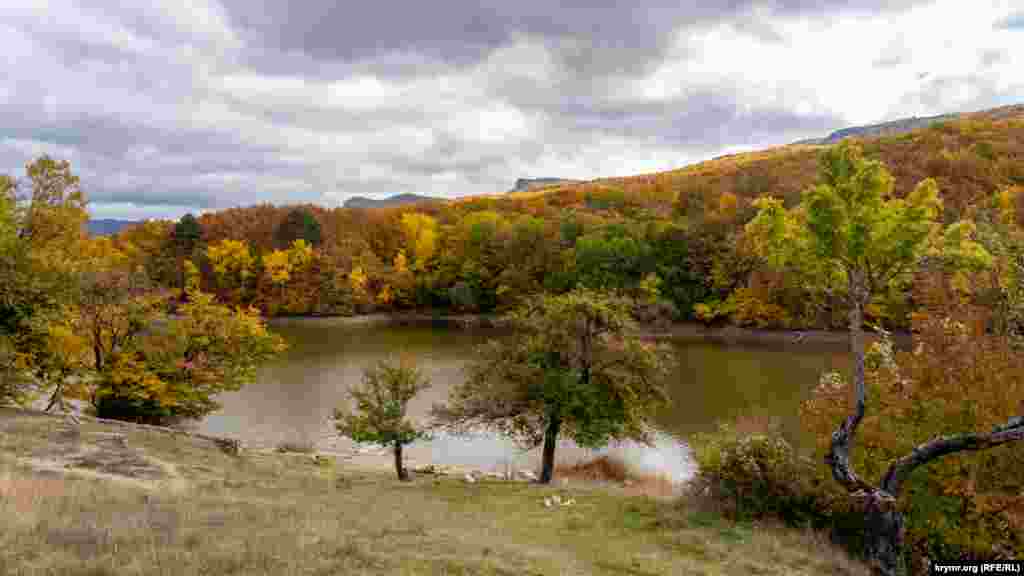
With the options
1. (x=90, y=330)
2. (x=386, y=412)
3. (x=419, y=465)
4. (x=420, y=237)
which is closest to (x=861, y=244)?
(x=386, y=412)

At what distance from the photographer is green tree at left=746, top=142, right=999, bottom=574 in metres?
10.6

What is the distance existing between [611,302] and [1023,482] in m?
11.4

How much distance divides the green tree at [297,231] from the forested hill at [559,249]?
168 mm

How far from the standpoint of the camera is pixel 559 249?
7700cm

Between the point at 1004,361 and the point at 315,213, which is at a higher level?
the point at 315,213

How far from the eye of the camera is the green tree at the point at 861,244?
1059 cm

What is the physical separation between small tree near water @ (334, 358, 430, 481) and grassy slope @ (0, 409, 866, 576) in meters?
1.46

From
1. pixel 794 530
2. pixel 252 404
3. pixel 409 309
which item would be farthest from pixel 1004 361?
pixel 409 309

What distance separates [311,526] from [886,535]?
9569 millimetres

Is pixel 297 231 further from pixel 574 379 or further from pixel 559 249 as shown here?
pixel 574 379

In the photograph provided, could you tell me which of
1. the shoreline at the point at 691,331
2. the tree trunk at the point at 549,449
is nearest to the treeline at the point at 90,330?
the tree trunk at the point at 549,449

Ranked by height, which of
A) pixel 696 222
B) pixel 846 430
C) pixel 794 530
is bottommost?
pixel 794 530

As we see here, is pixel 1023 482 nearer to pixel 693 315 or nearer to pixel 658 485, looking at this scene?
pixel 658 485

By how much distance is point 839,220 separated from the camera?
11.6 m
